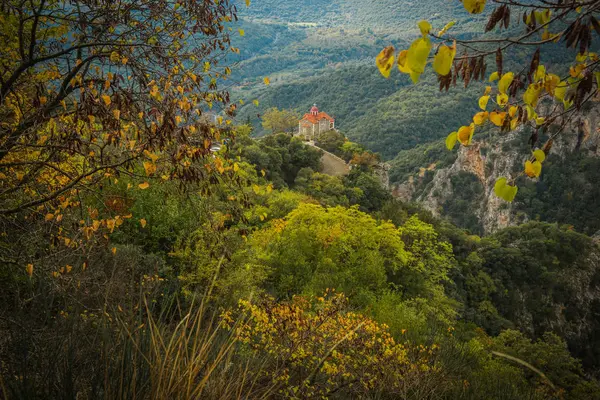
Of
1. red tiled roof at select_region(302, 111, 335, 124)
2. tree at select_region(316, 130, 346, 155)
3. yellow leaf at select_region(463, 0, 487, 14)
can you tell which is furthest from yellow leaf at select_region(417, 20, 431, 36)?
red tiled roof at select_region(302, 111, 335, 124)

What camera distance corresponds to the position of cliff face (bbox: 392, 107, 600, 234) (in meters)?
57.1

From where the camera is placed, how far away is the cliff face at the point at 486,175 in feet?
187

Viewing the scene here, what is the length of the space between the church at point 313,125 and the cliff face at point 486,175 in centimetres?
1949

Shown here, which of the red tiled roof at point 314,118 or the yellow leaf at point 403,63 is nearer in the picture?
the yellow leaf at point 403,63

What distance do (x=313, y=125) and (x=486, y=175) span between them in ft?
99.3

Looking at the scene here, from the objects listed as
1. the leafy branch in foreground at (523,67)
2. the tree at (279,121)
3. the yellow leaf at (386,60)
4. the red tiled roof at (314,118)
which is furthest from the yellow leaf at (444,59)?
the red tiled roof at (314,118)

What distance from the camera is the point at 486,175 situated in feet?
202

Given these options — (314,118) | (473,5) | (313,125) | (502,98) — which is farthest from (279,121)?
(473,5)

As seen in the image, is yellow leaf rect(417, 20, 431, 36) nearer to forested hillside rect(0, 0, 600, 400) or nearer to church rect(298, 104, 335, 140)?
forested hillside rect(0, 0, 600, 400)

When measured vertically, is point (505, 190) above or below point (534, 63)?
below

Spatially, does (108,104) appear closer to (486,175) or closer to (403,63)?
(403,63)

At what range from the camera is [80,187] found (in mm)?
3068

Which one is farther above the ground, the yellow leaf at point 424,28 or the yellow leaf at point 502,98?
the yellow leaf at point 424,28

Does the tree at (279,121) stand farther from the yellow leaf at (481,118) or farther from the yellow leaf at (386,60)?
the yellow leaf at (386,60)
